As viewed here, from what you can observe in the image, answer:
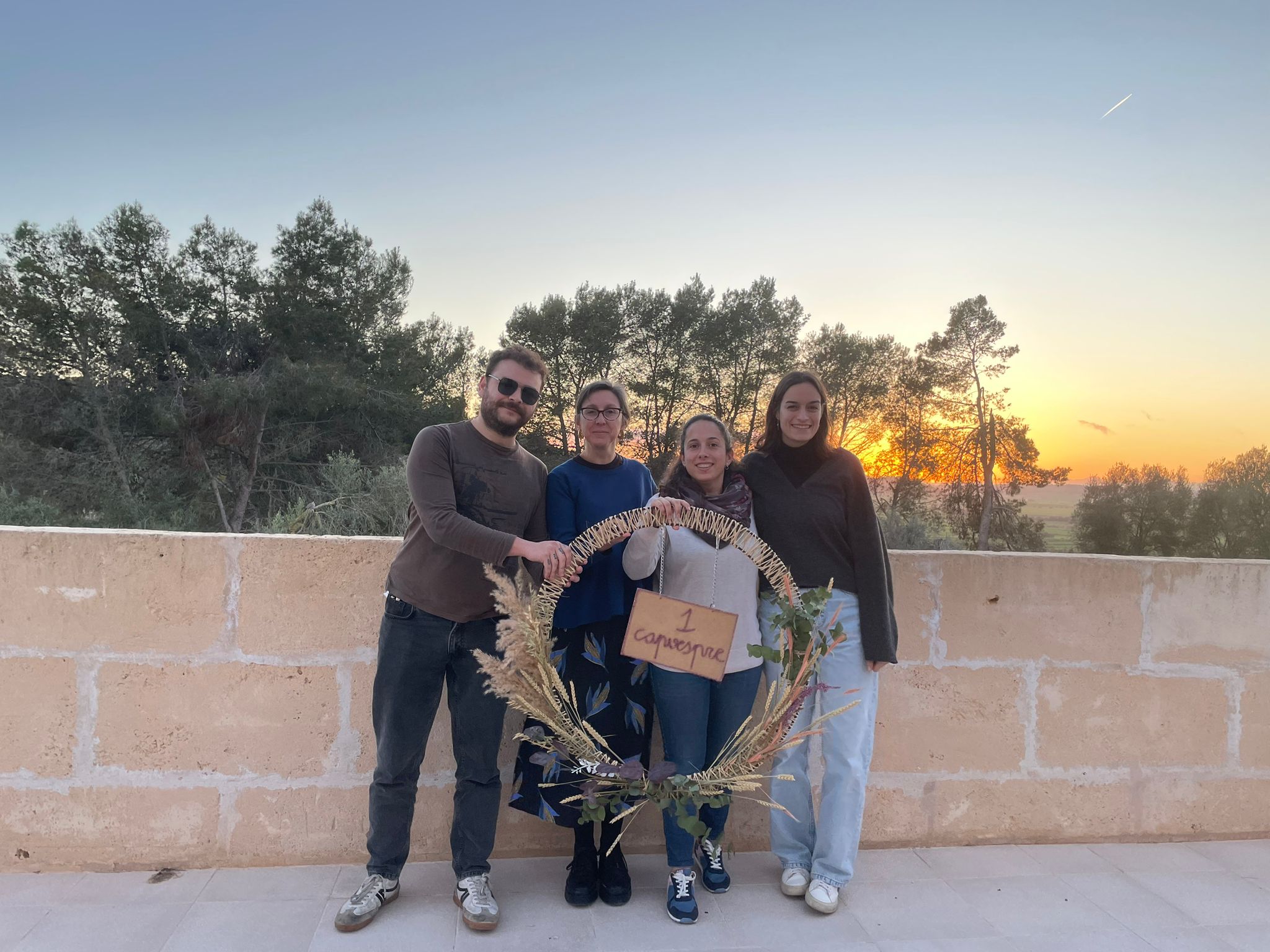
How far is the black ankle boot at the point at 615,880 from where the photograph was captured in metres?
2.05

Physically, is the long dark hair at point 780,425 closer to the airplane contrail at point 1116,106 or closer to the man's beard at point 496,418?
the man's beard at point 496,418

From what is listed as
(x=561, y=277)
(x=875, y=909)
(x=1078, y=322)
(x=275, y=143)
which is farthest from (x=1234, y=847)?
(x=275, y=143)

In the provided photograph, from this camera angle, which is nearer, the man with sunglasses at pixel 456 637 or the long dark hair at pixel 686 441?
the man with sunglasses at pixel 456 637

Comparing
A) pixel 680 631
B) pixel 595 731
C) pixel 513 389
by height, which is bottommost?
pixel 595 731

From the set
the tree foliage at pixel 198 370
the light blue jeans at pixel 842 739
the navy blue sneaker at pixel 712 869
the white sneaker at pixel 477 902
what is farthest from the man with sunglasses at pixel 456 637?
the tree foliage at pixel 198 370

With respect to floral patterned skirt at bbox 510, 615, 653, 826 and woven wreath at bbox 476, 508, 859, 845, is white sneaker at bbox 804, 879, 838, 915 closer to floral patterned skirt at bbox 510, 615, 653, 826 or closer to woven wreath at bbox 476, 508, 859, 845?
woven wreath at bbox 476, 508, 859, 845

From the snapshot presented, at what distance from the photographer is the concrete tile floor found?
1.85m

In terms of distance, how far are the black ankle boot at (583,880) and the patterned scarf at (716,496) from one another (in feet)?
3.26

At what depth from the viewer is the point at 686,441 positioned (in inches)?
82.3

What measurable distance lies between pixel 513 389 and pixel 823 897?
167cm

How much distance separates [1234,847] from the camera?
2525mm

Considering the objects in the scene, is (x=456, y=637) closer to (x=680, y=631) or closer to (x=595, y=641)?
(x=595, y=641)

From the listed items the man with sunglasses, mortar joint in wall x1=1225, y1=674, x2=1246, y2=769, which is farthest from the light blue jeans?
mortar joint in wall x1=1225, y1=674, x2=1246, y2=769

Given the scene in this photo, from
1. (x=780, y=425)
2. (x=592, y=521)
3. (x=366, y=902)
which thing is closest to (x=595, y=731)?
(x=592, y=521)
